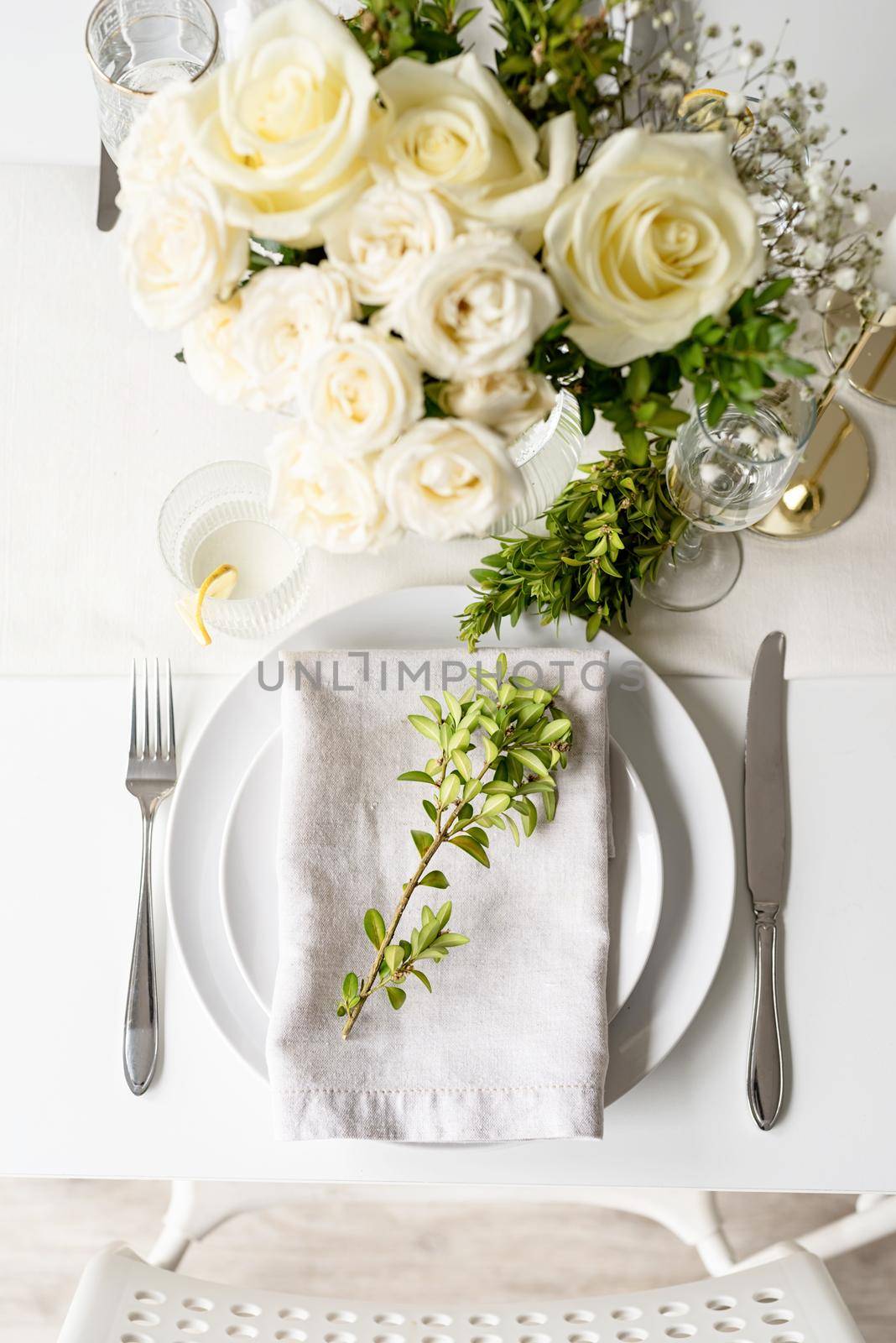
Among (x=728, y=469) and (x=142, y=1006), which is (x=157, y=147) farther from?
(x=142, y=1006)

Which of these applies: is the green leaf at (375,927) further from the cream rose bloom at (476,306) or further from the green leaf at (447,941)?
Answer: the cream rose bloom at (476,306)

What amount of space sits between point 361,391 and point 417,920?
0.47 metres

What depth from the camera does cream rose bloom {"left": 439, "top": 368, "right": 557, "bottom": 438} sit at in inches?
19.3

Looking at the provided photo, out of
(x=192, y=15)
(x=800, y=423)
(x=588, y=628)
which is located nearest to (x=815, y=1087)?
(x=588, y=628)

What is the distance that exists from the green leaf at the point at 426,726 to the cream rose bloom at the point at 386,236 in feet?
1.20

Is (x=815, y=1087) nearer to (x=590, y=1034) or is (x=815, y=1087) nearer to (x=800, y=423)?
(x=590, y=1034)

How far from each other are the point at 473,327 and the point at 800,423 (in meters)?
0.39

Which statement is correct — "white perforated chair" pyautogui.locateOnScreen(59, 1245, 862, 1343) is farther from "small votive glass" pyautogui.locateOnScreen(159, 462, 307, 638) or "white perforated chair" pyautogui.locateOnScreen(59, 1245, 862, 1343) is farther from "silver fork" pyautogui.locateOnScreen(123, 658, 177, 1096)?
"small votive glass" pyautogui.locateOnScreen(159, 462, 307, 638)

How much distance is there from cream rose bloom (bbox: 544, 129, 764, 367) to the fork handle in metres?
0.61

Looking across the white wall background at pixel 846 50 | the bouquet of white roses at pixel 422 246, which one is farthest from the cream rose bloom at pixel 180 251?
the white wall background at pixel 846 50

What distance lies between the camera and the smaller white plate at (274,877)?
815 millimetres

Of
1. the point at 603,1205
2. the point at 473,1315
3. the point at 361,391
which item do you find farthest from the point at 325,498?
the point at 603,1205

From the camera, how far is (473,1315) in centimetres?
Result: 90

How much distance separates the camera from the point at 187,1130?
2.73 ft
